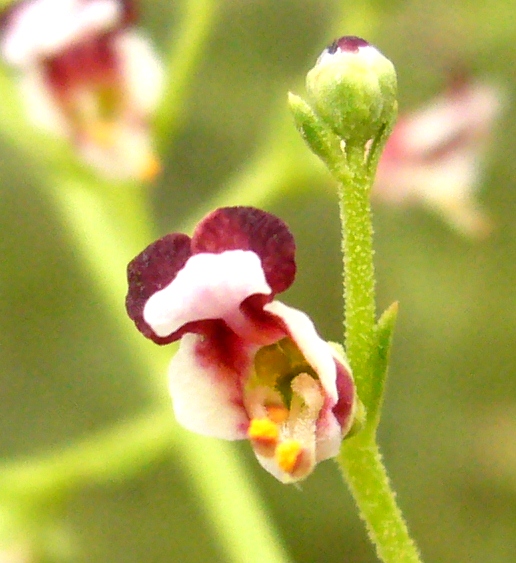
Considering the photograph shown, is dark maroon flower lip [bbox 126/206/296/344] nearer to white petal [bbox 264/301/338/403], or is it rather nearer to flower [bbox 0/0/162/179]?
white petal [bbox 264/301/338/403]

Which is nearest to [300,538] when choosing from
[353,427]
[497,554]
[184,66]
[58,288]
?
[497,554]

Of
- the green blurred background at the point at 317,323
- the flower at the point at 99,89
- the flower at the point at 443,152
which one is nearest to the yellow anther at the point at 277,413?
the flower at the point at 99,89

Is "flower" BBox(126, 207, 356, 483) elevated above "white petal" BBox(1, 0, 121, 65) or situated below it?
below

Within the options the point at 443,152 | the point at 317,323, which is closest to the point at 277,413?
the point at 443,152

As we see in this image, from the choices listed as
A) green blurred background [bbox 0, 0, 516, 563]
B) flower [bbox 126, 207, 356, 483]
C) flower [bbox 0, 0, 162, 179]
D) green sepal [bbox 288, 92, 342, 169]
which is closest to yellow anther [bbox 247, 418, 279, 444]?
flower [bbox 126, 207, 356, 483]

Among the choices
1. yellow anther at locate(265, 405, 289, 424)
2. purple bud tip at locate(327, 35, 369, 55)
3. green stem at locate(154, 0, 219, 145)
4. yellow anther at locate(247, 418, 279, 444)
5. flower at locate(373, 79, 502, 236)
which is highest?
green stem at locate(154, 0, 219, 145)

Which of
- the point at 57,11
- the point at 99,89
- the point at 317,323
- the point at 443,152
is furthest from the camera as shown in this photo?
the point at 317,323

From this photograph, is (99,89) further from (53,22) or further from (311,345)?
(311,345)
